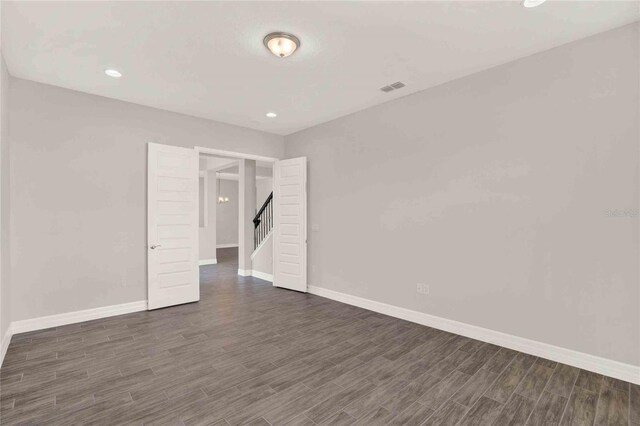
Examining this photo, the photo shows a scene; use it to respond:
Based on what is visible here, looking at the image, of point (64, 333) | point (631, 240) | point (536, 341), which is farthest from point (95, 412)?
point (631, 240)

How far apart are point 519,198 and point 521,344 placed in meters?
1.54

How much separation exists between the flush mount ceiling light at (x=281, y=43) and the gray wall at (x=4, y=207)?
271cm

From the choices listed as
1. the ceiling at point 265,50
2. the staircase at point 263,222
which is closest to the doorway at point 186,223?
the ceiling at point 265,50

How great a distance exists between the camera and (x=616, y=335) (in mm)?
2713

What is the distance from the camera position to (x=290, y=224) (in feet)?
19.1

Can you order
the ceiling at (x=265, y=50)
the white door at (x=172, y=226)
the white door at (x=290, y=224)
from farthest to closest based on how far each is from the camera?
the white door at (x=290, y=224), the white door at (x=172, y=226), the ceiling at (x=265, y=50)

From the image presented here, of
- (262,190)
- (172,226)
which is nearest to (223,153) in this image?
(172,226)

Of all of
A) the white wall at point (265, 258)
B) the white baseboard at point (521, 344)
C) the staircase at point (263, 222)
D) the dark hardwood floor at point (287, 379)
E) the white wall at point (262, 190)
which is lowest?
the dark hardwood floor at point (287, 379)

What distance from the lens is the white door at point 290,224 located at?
18.6 feet

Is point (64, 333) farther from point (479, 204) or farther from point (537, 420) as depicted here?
point (479, 204)

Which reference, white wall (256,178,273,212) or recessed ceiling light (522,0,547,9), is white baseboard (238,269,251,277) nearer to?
white wall (256,178,273,212)

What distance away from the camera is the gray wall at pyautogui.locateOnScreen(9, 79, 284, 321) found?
3.72 metres

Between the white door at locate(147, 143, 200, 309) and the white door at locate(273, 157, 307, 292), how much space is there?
1560 millimetres

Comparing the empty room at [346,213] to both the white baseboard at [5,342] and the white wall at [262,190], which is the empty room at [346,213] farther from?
the white wall at [262,190]
